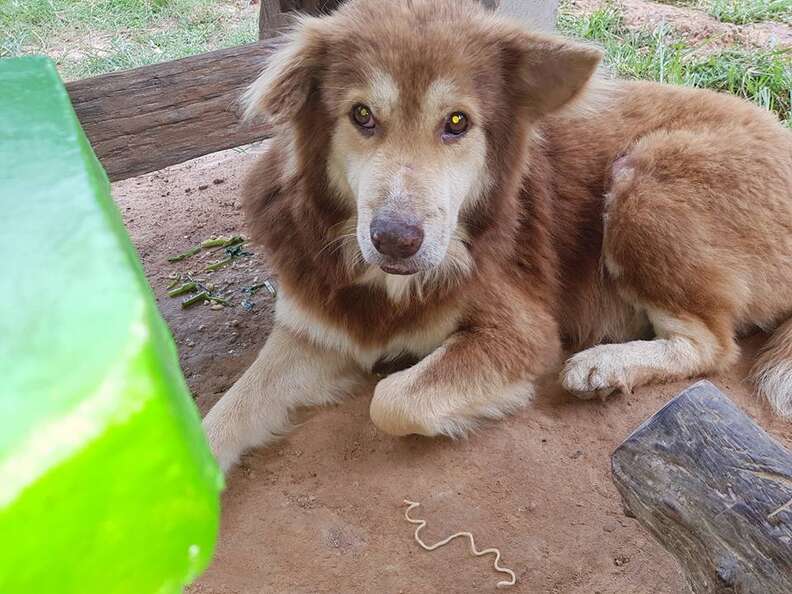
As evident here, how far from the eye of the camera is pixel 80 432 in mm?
417

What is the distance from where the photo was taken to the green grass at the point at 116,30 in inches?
269

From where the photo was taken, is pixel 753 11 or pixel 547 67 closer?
pixel 547 67

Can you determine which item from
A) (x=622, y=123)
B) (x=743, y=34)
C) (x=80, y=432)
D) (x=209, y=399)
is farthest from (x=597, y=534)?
(x=743, y=34)

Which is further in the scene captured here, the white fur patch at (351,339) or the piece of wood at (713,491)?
the white fur patch at (351,339)

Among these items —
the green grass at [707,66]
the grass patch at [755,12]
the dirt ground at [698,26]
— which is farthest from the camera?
the grass patch at [755,12]

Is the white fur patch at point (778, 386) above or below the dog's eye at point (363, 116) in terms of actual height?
below

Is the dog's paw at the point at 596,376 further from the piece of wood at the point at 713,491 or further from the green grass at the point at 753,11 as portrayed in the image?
the green grass at the point at 753,11

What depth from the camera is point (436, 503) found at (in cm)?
279

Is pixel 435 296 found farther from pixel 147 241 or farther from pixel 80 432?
pixel 80 432

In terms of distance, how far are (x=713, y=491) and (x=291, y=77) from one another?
1955 millimetres

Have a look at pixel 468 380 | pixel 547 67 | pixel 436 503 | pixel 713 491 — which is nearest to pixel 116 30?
pixel 547 67

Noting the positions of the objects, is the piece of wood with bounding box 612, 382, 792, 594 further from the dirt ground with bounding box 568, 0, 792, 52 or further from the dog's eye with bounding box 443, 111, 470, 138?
the dirt ground with bounding box 568, 0, 792, 52

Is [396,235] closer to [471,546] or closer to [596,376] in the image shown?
[471,546]

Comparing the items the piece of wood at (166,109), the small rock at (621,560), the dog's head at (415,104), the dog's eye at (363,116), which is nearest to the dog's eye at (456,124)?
the dog's head at (415,104)
